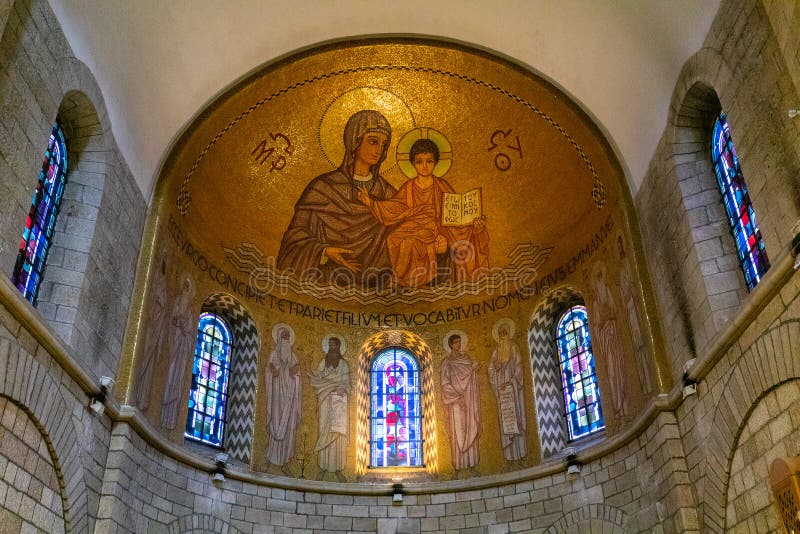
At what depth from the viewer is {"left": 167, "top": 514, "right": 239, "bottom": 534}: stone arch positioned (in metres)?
11.5

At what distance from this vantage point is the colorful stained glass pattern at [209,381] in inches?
522

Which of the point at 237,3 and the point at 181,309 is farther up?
the point at 237,3

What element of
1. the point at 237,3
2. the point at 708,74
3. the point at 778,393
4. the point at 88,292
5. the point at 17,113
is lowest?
the point at 778,393

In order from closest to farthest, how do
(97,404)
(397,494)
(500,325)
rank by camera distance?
1. (97,404)
2. (397,494)
3. (500,325)

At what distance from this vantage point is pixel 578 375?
44.8 feet

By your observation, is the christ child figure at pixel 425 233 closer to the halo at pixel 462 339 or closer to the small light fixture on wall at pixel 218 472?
Result: the halo at pixel 462 339

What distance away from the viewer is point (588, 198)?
44.4 feet

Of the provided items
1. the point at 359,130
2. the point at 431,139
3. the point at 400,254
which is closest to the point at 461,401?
the point at 400,254

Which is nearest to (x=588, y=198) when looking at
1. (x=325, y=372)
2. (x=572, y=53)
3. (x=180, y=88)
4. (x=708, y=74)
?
(x=572, y=53)

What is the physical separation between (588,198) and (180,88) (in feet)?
23.1

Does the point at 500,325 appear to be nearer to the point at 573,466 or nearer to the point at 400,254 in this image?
the point at 400,254

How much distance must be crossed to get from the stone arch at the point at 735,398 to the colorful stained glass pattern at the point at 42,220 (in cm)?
848

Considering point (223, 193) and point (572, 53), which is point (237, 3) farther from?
point (572, 53)

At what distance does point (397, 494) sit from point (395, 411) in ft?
6.15
